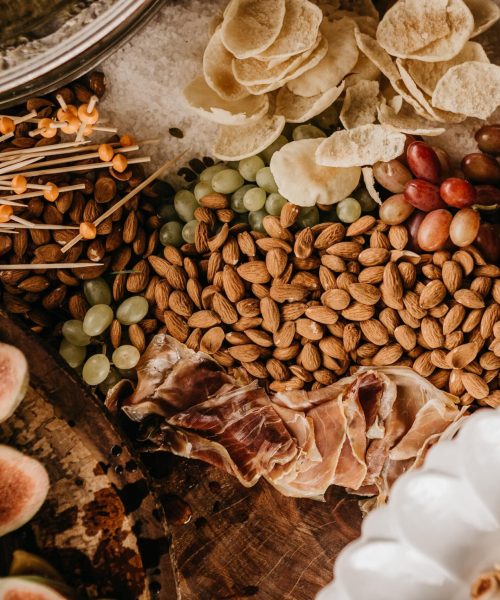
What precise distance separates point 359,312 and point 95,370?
20.5 inches

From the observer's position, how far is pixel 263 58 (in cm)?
121

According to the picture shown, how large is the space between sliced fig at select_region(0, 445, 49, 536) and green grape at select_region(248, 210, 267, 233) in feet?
1.99

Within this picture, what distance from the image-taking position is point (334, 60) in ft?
4.10

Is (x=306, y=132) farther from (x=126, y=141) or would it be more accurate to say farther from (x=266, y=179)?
(x=126, y=141)

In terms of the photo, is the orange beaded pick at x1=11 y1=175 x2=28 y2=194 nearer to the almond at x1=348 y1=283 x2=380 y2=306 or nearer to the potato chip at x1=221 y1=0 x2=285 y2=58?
the potato chip at x1=221 y1=0 x2=285 y2=58

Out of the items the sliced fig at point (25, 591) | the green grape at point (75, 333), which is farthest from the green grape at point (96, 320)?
the sliced fig at point (25, 591)

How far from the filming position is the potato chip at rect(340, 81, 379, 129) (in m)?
1.26

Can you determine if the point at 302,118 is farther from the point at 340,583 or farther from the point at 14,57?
the point at 340,583

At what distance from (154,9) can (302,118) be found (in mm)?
351

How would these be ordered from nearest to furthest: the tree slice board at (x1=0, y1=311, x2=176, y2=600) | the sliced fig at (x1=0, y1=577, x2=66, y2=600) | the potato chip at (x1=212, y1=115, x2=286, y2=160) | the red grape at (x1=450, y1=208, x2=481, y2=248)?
the sliced fig at (x1=0, y1=577, x2=66, y2=600), the tree slice board at (x1=0, y1=311, x2=176, y2=600), the red grape at (x1=450, y1=208, x2=481, y2=248), the potato chip at (x1=212, y1=115, x2=286, y2=160)

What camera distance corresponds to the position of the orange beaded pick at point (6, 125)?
1.16 m

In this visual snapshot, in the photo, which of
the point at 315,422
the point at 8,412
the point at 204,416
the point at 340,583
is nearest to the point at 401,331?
the point at 315,422

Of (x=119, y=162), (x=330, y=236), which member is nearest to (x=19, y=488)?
(x=119, y=162)

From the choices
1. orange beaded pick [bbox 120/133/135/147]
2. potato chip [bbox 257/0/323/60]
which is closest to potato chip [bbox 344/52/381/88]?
potato chip [bbox 257/0/323/60]
